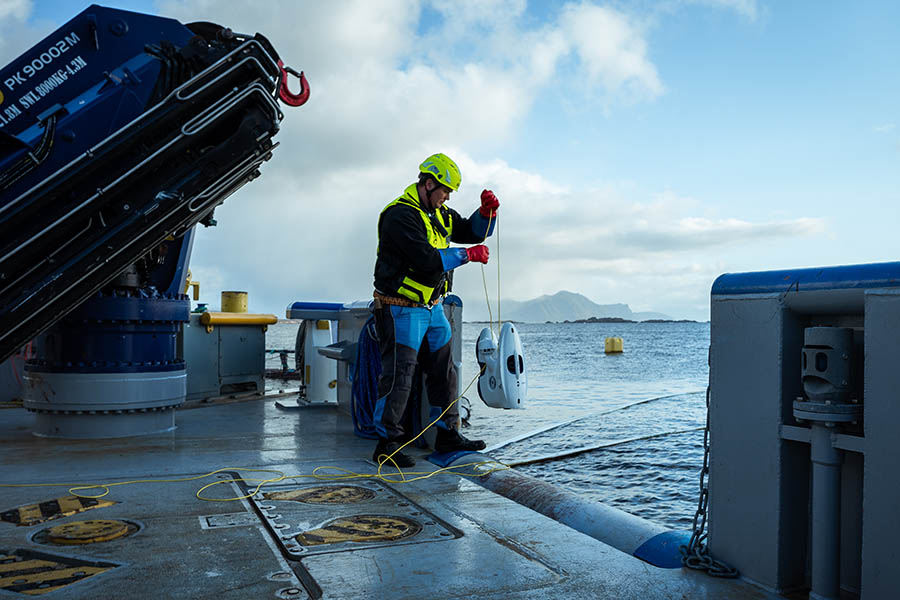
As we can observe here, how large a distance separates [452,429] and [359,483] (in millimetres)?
963

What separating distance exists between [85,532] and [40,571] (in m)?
0.45

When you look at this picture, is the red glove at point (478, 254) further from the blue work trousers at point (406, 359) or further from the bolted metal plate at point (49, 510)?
the bolted metal plate at point (49, 510)

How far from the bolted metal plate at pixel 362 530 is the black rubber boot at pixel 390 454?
1.17m

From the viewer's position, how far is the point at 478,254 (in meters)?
4.21

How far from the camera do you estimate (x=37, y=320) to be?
434cm

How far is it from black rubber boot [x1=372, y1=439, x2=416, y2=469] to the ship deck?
8 cm

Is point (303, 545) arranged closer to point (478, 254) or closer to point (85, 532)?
point (85, 532)

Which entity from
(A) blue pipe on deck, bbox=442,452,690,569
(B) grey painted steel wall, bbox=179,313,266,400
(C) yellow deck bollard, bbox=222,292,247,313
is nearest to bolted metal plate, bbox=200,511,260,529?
(A) blue pipe on deck, bbox=442,452,690,569

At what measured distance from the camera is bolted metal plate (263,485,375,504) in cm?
333

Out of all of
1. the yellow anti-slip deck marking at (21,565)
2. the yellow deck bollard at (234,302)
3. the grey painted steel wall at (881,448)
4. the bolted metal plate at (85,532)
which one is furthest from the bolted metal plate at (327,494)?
the yellow deck bollard at (234,302)

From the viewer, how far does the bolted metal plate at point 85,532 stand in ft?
8.75

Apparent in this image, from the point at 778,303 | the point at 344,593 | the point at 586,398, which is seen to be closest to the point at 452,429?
the point at 344,593

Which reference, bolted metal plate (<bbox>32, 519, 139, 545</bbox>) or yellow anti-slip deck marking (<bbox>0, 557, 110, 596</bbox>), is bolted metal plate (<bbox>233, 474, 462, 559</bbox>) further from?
yellow anti-slip deck marking (<bbox>0, 557, 110, 596</bbox>)

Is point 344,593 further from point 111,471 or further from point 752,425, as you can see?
point 111,471
